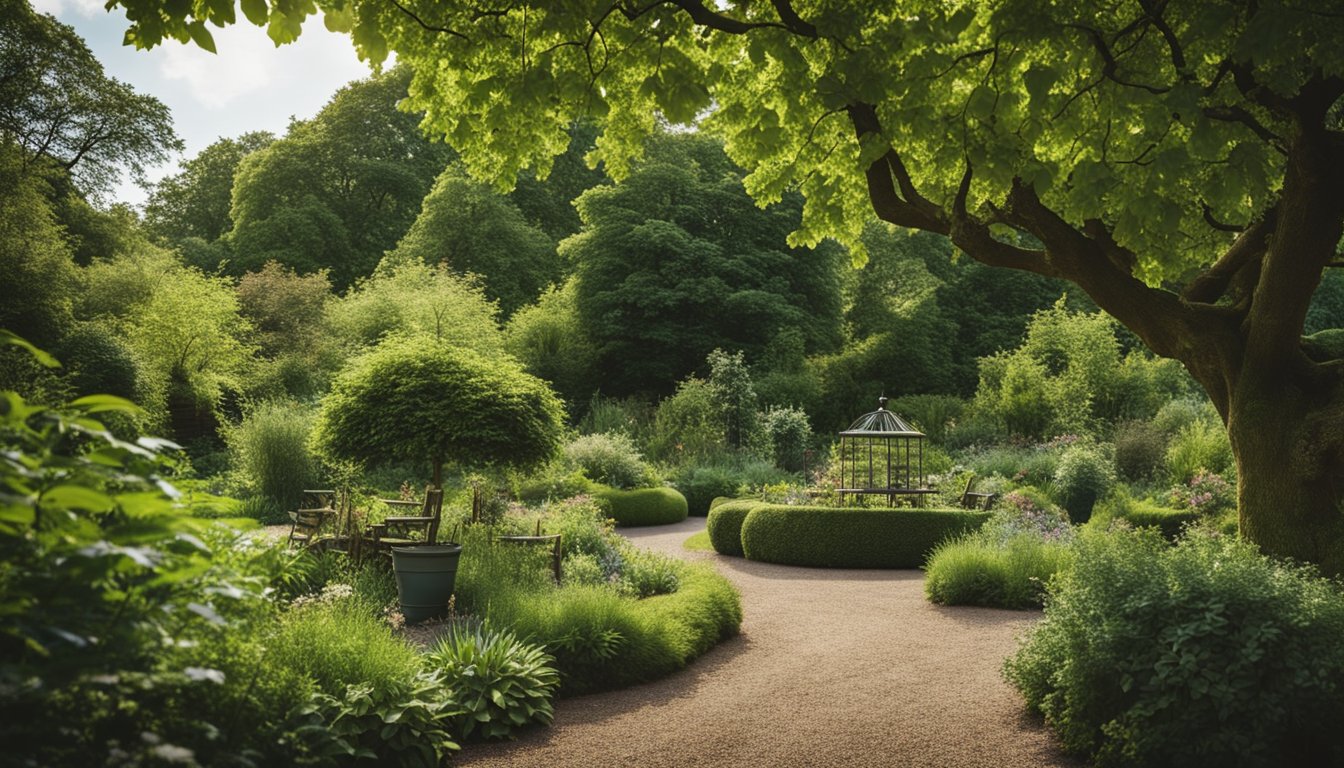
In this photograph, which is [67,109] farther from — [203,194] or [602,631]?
[602,631]

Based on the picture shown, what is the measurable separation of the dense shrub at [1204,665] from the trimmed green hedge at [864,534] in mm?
7969

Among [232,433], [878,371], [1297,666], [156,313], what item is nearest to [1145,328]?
[1297,666]

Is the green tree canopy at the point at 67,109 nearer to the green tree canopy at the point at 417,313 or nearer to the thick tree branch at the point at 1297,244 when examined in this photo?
the green tree canopy at the point at 417,313

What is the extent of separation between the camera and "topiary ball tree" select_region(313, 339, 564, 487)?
8.00 metres

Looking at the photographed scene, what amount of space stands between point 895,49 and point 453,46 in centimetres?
251

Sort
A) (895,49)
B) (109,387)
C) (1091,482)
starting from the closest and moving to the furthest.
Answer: (895,49) < (1091,482) < (109,387)

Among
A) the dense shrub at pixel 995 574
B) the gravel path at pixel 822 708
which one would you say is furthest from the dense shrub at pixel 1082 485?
the gravel path at pixel 822 708

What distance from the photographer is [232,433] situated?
1791 cm

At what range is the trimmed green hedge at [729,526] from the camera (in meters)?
14.2

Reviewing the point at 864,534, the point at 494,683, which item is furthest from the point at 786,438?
the point at 494,683

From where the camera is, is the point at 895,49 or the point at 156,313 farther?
the point at 156,313

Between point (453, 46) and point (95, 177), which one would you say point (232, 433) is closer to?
point (95, 177)

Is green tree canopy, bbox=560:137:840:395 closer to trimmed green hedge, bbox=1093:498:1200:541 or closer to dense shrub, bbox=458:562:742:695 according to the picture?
trimmed green hedge, bbox=1093:498:1200:541

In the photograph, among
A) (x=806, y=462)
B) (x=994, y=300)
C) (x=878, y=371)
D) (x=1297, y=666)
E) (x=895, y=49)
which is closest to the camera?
(x=1297, y=666)
